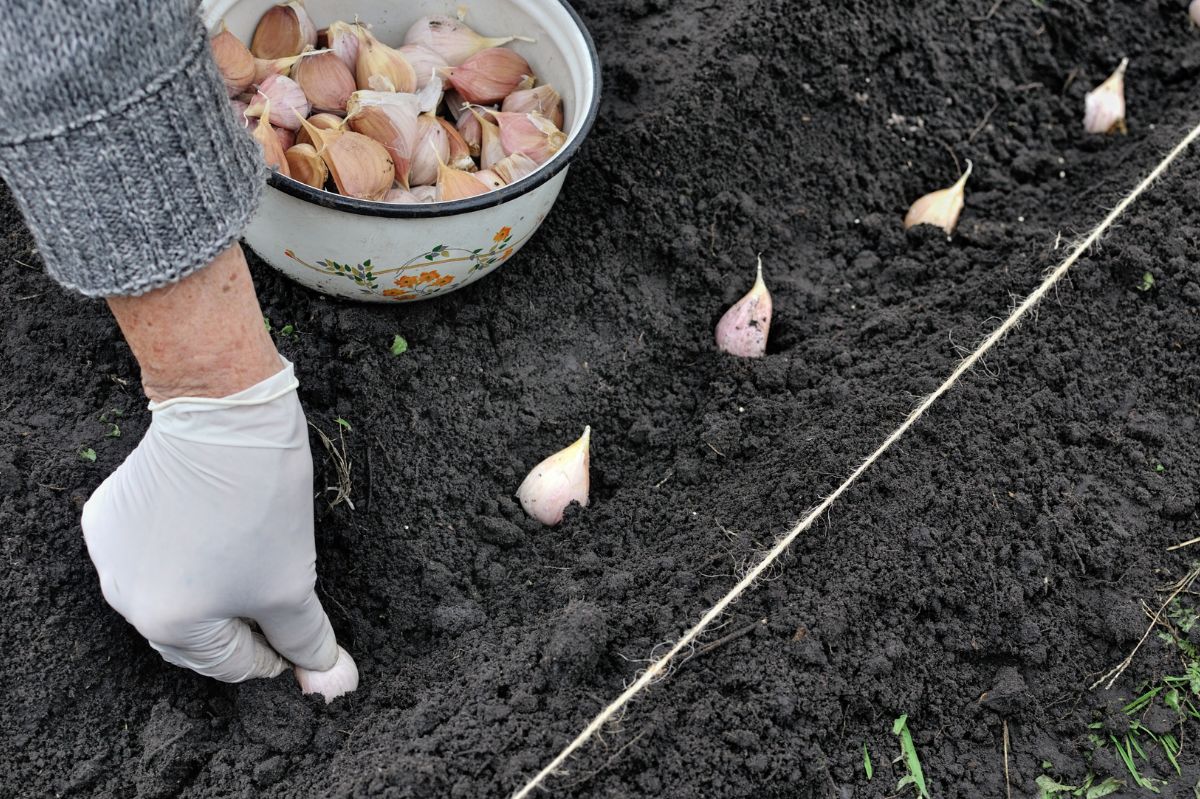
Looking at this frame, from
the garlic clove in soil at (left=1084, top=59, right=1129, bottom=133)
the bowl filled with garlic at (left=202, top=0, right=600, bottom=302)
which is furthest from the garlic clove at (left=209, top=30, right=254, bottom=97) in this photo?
the garlic clove in soil at (left=1084, top=59, right=1129, bottom=133)

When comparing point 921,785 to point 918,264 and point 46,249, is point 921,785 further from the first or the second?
point 46,249

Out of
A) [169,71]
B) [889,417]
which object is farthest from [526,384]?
[169,71]

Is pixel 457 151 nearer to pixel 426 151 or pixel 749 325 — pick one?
pixel 426 151

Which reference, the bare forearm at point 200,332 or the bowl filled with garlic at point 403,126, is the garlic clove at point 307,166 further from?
the bare forearm at point 200,332

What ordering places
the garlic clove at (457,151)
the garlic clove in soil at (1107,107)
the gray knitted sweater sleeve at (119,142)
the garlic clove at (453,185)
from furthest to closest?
1. the garlic clove in soil at (1107,107)
2. the garlic clove at (457,151)
3. the garlic clove at (453,185)
4. the gray knitted sweater sleeve at (119,142)

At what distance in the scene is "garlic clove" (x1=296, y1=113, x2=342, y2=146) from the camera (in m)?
1.63


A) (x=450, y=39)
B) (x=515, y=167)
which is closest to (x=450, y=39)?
(x=450, y=39)

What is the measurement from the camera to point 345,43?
174 centimetres

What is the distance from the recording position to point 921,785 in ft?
4.69

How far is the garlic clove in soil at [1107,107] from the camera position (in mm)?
2297

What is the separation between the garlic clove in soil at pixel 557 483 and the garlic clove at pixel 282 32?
32.8 inches

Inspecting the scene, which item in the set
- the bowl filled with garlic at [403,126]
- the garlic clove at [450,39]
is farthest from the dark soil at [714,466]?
the garlic clove at [450,39]

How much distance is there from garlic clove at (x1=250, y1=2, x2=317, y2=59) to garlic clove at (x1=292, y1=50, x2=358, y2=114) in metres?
0.04

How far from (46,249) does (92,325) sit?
0.63m
